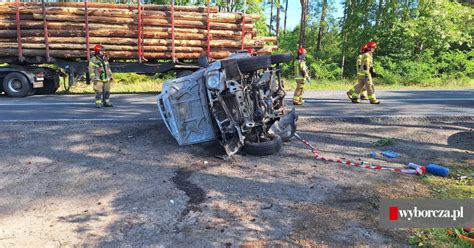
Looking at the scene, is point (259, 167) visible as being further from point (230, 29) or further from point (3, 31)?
point (3, 31)

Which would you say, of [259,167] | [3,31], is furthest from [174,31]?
[259,167]

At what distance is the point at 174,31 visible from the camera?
43.6ft

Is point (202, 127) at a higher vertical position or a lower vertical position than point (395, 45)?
lower

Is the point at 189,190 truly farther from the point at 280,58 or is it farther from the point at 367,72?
the point at 367,72

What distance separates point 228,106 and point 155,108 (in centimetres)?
419

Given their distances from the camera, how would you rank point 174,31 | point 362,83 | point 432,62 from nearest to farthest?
point 362,83, point 174,31, point 432,62

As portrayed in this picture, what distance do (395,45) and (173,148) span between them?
718 inches

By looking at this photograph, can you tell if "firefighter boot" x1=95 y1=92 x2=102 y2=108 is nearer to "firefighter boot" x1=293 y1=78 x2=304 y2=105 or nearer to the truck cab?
the truck cab

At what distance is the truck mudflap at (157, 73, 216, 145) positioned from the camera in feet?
19.7

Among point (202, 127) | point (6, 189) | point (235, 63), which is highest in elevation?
point (235, 63)

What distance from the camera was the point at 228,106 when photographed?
5879mm

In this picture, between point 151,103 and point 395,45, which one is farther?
point 395,45

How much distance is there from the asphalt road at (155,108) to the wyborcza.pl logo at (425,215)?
5.13 m

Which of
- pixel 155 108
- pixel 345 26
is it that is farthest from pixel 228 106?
pixel 345 26
